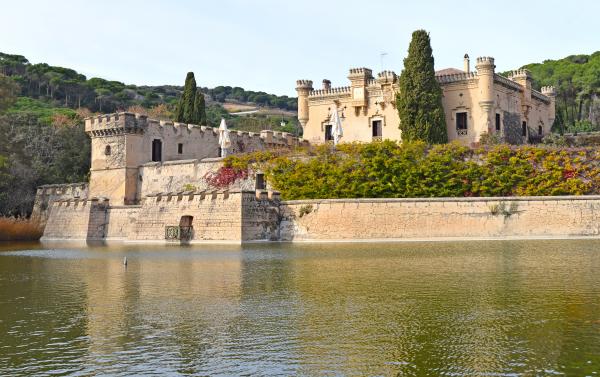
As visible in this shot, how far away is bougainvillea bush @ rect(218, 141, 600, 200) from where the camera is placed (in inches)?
1091

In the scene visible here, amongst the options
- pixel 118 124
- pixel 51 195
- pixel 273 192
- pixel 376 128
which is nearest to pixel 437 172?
pixel 273 192

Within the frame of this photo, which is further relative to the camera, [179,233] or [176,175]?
[176,175]

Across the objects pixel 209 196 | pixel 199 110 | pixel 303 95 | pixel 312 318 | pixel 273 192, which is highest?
pixel 303 95

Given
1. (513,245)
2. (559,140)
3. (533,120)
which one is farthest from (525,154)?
(533,120)

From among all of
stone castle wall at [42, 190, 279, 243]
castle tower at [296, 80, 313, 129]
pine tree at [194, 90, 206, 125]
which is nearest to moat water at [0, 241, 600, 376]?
stone castle wall at [42, 190, 279, 243]

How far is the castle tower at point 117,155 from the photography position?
124ft

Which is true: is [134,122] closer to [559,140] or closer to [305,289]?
[559,140]

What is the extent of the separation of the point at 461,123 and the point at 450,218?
47.0ft

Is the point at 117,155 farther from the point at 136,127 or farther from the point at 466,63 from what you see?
the point at 466,63

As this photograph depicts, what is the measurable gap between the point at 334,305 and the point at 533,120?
3577 cm

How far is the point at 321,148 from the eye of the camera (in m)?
31.4

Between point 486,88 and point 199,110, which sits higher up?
point 199,110

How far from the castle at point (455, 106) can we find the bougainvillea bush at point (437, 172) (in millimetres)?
9155

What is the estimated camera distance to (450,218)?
26156 mm
